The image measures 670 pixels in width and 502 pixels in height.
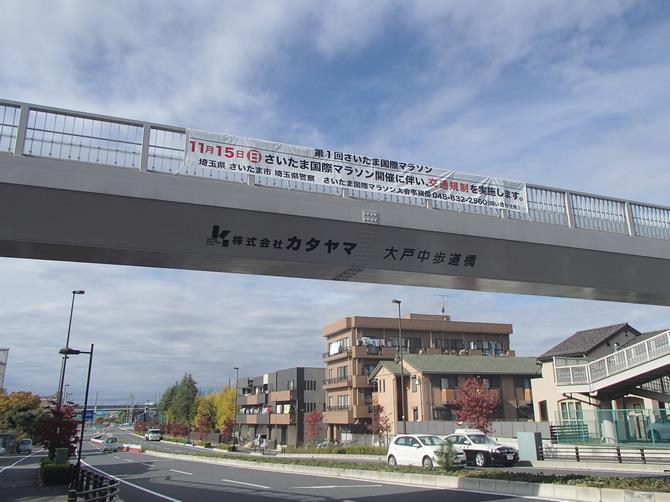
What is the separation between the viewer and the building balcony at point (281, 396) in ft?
243

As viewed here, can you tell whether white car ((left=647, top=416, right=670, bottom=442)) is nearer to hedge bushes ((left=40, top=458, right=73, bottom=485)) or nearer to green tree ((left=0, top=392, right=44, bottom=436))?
hedge bushes ((left=40, top=458, right=73, bottom=485))

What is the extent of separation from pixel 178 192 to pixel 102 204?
1588 mm

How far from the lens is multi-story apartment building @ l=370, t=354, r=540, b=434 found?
51812mm

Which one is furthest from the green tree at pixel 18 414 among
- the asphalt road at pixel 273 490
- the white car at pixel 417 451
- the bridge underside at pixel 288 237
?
the bridge underside at pixel 288 237

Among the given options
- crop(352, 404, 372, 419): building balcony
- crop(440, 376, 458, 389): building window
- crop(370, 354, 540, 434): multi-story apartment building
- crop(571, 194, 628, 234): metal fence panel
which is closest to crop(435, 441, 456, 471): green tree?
crop(571, 194, 628, 234): metal fence panel

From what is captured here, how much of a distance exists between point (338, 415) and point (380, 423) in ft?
36.3

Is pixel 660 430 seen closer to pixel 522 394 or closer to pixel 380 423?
pixel 522 394

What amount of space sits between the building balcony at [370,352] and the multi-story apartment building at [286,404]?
12616mm

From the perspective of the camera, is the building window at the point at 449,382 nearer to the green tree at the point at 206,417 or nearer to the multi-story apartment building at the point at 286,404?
the multi-story apartment building at the point at 286,404

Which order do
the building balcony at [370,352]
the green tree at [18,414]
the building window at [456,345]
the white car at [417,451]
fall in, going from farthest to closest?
the green tree at [18,414], the building window at [456,345], the building balcony at [370,352], the white car at [417,451]

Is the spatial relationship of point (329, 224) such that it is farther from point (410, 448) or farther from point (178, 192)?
point (410, 448)

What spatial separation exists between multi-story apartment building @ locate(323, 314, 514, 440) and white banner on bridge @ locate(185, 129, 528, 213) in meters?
48.7

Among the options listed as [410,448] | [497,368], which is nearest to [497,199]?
[410,448]

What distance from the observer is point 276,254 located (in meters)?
13.8
